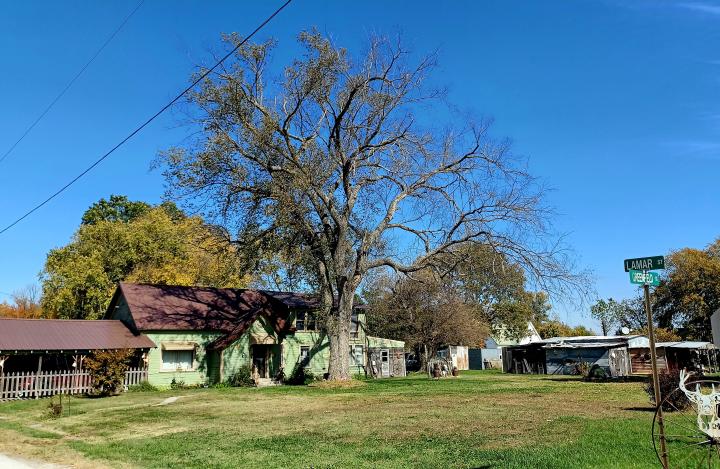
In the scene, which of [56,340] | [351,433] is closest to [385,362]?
[56,340]

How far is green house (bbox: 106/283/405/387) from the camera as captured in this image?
32.8m

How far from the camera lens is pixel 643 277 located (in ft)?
22.9

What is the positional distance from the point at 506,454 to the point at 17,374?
25.9 metres

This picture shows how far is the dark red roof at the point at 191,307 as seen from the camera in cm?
3297

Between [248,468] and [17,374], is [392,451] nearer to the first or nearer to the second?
[248,468]

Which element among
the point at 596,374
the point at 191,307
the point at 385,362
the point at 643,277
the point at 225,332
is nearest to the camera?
the point at 643,277

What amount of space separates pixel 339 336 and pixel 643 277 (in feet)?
82.0

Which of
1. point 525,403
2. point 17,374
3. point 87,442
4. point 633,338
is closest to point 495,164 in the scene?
point 525,403

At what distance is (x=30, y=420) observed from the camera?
18.0 metres

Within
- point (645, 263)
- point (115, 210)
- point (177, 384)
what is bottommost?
point (177, 384)

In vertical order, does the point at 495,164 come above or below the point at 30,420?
above

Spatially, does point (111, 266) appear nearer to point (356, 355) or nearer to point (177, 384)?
point (177, 384)

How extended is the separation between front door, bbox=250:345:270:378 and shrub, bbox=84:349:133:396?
31.9ft

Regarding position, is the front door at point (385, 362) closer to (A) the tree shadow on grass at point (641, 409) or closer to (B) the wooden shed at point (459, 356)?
(B) the wooden shed at point (459, 356)
